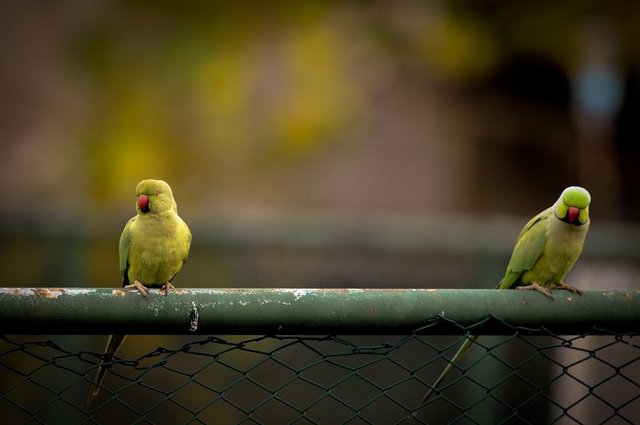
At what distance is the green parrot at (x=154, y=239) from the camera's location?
3.01 metres

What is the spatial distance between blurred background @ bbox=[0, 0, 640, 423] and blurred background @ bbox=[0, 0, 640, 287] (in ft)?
0.04

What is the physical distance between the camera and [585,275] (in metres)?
5.16

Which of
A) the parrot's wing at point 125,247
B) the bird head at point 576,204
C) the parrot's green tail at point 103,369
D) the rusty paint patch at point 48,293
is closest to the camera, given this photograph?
the rusty paint patch at point 48,293

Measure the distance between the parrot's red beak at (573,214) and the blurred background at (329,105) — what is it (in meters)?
3.52

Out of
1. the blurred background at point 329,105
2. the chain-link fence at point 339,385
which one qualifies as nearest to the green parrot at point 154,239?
the chain-link fence at point 339,385

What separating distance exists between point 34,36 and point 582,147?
4.95m

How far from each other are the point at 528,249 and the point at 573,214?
0.75ft

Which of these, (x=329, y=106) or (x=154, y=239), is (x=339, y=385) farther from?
(x=329, y=106)

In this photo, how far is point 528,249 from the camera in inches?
123

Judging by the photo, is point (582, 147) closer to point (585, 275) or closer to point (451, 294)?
point (585, 275)

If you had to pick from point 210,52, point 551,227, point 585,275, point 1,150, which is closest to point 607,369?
point 585,275

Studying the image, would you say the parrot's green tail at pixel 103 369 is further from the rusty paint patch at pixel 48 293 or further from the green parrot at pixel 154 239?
the green parrot at pixel 154 239

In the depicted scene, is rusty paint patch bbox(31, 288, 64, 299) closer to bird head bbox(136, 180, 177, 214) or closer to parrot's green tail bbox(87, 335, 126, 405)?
parrot's green tail bbox(87, 335, 126, 405)

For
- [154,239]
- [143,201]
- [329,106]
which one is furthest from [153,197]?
[329,106]
